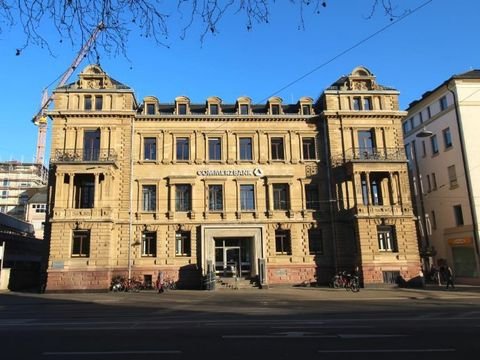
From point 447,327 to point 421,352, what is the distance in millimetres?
4074

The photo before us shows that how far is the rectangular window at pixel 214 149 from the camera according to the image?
3781 centimetres

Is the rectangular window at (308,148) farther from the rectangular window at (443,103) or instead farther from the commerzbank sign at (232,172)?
the rectangular window at (443,103)

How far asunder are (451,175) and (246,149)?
1943 cm

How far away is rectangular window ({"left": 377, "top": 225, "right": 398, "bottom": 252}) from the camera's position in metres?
35.5

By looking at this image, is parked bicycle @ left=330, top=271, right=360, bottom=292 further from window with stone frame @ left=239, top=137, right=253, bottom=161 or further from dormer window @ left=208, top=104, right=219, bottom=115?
dormer window @ left=208, top=104, right=219, bottom=115

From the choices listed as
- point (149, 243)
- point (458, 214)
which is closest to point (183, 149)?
point (149, 243)

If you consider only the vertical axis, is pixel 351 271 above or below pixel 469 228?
below

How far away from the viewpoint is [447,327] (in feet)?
39.0

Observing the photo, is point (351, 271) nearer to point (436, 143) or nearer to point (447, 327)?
point (436, 143)

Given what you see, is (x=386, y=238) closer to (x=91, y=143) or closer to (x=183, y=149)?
(x=183, y=149)

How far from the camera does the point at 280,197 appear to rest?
37188mm

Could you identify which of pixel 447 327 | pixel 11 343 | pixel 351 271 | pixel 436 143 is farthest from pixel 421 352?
pixel 436 143

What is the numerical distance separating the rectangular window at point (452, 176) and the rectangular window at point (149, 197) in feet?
88.0

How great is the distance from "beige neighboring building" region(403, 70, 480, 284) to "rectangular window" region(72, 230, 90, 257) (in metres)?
27.4
